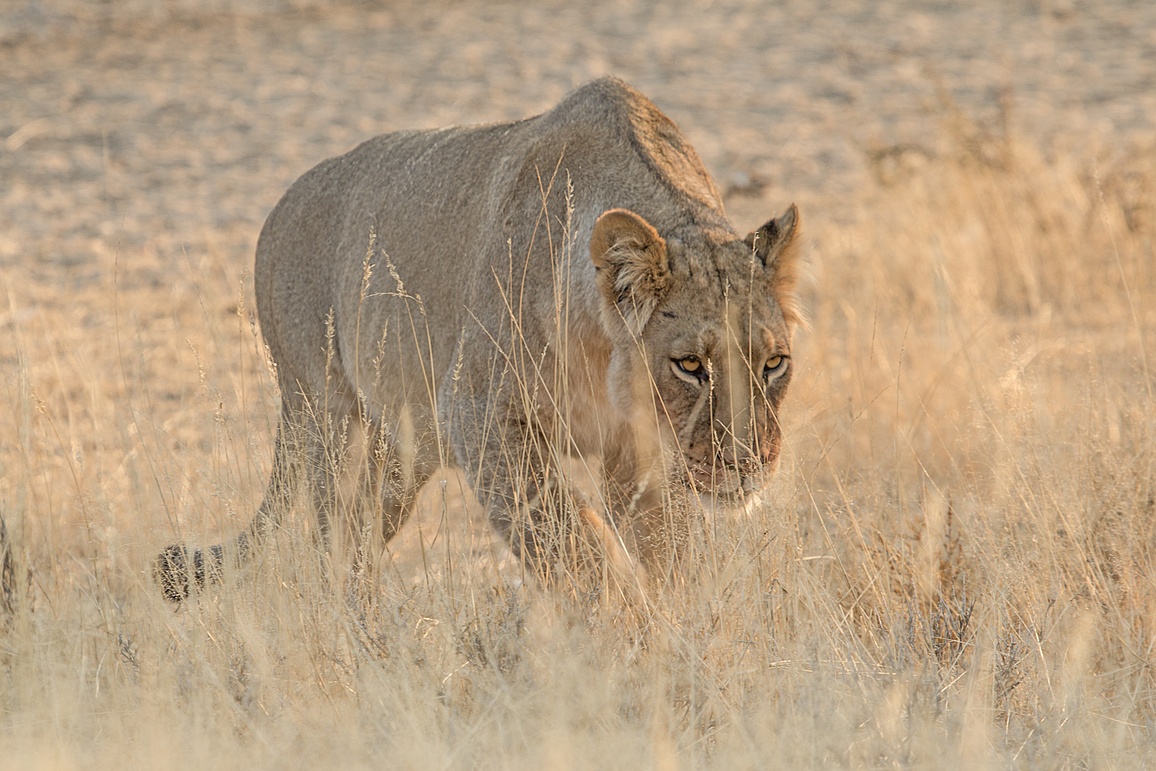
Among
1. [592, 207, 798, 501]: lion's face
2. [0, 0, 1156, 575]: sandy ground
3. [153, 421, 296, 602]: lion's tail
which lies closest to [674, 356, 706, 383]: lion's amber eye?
[592, 207, 798, 501]: lion's face

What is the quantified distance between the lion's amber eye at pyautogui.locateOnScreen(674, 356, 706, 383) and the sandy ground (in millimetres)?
2885

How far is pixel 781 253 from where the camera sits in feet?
15.7

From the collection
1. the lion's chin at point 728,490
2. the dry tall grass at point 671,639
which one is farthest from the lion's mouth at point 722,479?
the dry tall grass at point 671,639

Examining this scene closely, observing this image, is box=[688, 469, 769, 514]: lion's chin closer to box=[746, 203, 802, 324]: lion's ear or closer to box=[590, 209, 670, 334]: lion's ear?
box=[590, 209, 670, 334]: lion's ear

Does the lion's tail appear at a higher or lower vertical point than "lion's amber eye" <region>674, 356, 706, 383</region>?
lower

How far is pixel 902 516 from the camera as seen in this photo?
213 inches

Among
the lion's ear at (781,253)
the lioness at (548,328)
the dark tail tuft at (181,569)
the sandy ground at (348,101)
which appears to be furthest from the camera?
the sandy ground at (348,101)

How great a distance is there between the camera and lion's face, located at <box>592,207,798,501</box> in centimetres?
441

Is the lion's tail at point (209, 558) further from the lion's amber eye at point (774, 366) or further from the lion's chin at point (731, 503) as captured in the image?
the lion's amber eye at point (774, 366)

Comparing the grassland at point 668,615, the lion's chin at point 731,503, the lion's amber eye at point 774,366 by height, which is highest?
the lion's amber eye at point 774,366

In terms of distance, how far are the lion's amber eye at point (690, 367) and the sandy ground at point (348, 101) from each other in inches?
114

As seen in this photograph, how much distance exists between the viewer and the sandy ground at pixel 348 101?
903 centimetres

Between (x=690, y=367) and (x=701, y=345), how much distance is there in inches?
3.3

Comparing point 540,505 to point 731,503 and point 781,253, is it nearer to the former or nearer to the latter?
point 731,503
